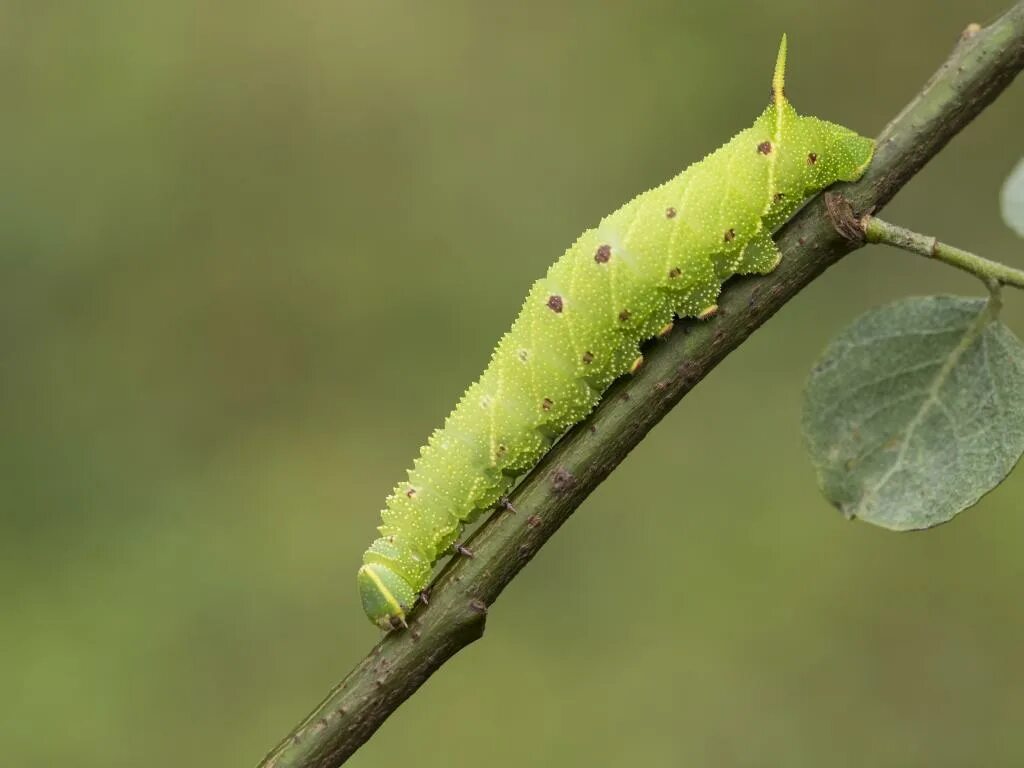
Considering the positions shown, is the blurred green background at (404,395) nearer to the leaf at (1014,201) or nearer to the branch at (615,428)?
the branch at (615,428)

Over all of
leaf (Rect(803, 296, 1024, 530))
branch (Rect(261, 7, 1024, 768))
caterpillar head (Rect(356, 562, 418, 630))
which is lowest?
leaf (Rect(803, 296, 1024, 530))

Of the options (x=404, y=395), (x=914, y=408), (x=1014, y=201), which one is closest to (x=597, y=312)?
(x=914, y=408)

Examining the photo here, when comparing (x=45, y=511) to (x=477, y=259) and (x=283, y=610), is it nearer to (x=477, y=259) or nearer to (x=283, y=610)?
(x=283, y=610)

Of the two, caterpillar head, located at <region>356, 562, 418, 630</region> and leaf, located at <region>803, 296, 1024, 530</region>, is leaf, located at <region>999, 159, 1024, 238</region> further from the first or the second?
caterpillar head, located at <region>356, 562, 418, 630</region>

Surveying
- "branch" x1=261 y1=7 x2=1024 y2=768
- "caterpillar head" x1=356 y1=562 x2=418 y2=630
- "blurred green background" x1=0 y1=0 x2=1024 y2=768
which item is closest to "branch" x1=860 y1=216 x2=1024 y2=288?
"branch" x1=261 y1=7 x2=1024 y2=768

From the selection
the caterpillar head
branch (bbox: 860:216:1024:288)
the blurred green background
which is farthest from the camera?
the blurred green background

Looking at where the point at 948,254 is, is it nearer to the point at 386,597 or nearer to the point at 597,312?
the point at 597,312

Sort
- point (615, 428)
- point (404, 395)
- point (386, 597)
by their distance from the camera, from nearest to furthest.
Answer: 1. point (615, 428)
2. point (386, 597)
3. point (404, 395)
